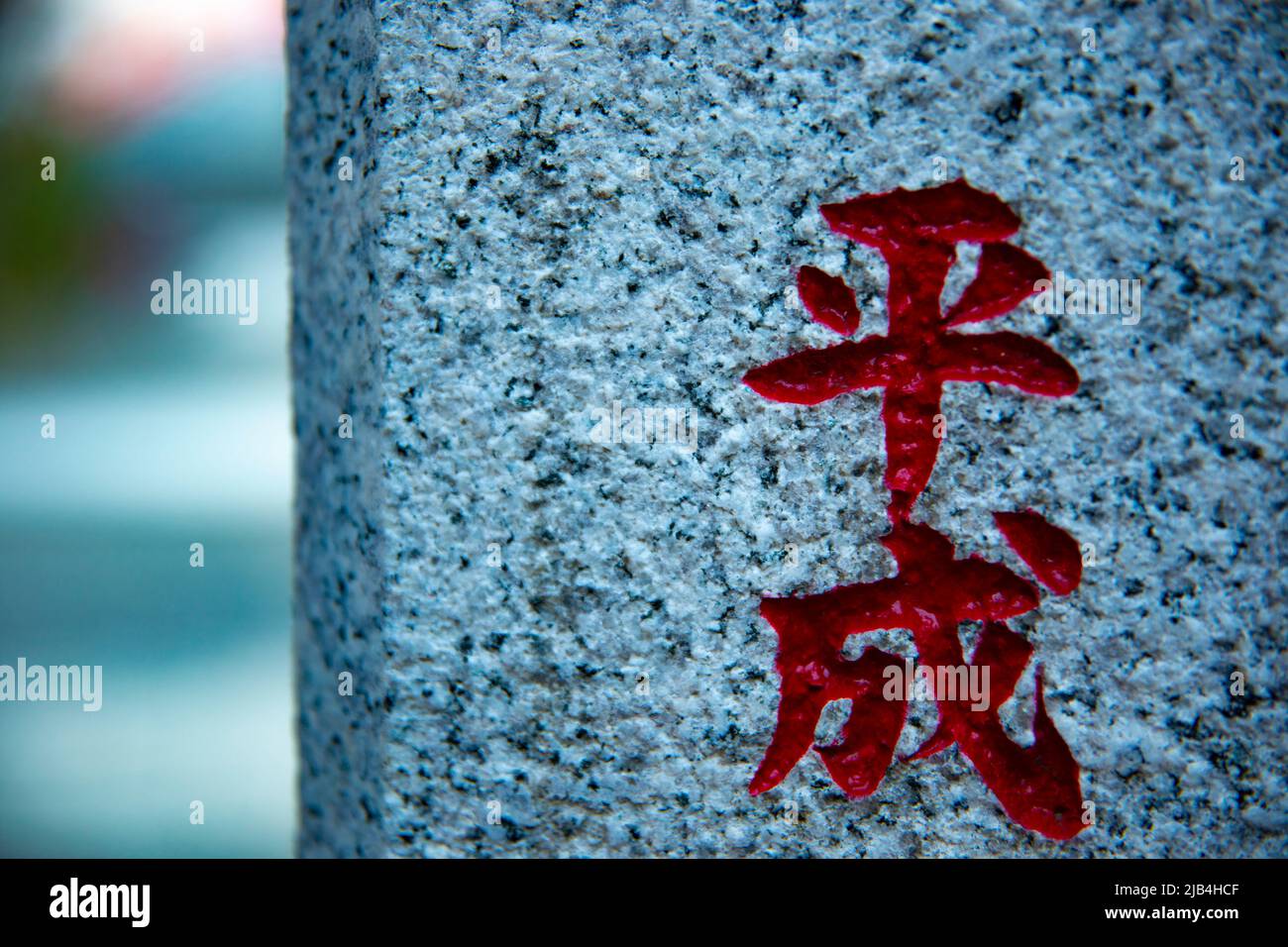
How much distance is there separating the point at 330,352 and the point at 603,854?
0.81m

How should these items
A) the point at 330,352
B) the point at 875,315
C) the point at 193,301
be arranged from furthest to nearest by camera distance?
1. the point at 193,301
2. the point at 330,352
3. the point at 875,315

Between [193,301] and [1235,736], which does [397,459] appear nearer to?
[193,301]

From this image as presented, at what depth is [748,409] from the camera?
3.58 ft

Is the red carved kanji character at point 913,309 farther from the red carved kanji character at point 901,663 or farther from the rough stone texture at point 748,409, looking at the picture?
the red carved kanji character at point 901,663

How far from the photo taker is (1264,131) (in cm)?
112

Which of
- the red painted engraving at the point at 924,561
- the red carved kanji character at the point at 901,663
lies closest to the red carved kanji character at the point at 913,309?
the red painted engraving at the point at 924,561

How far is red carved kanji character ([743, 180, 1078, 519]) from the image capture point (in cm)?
108

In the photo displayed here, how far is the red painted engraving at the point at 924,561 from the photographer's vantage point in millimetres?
1079

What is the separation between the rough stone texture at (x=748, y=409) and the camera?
3.56 feet

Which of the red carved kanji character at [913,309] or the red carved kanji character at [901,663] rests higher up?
the red carved kanji character at [913,309]

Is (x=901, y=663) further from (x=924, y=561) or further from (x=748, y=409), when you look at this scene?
(x=748, y=409)

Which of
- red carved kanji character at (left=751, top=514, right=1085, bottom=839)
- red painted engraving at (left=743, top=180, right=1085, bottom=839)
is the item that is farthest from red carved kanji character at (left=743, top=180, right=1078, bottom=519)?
red carved kanji character at (left=751, top=514, right=1085, bottom=839)

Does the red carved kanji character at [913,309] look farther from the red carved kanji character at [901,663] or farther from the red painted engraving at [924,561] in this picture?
the red carved kanji character at [901,663]
